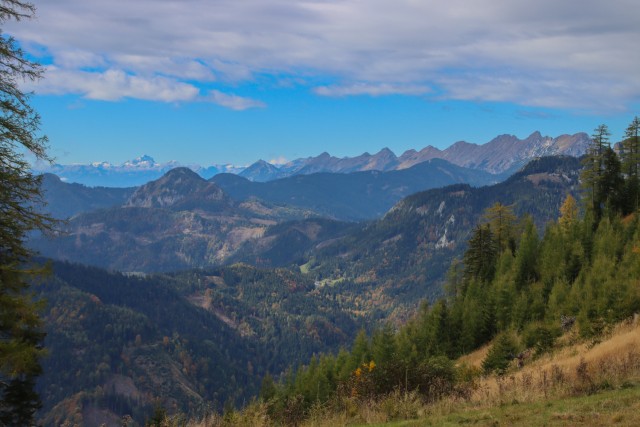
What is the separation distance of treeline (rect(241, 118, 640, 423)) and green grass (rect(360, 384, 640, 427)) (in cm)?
420

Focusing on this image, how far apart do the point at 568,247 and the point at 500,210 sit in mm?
19322

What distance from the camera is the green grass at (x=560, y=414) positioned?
1351cm

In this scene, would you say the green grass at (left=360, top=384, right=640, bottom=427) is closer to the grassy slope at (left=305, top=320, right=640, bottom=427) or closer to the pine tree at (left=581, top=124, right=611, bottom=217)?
the grassy slope at (left=305, top=320, right=640, bottom=427)

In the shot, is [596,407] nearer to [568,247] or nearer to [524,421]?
[524,421]

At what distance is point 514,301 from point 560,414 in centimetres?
4020

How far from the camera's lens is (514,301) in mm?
52062

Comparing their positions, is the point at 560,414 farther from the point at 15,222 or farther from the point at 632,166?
the point at 632,166

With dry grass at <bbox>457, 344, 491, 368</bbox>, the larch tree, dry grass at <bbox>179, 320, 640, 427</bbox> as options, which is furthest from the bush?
the larch tree

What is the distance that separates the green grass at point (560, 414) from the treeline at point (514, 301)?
13.8 ft

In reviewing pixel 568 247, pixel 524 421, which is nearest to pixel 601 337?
pixel 524 421

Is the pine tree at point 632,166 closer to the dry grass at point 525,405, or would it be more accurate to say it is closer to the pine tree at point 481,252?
the pine tree at point 481,252

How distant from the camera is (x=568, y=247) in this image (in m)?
56.9

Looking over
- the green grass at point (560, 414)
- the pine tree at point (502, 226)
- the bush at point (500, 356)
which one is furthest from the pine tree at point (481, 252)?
the green grass at point (560, 414)

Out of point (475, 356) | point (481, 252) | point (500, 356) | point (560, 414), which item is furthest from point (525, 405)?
point (481, 252)
